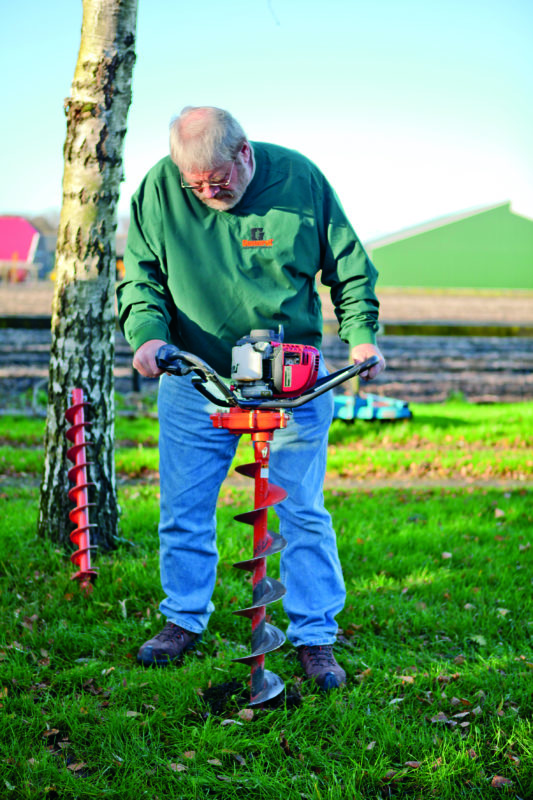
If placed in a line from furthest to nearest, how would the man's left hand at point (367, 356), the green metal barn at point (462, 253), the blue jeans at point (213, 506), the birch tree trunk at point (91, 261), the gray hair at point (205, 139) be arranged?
the green metal barn at point (462, 253) < the birch tree trunk at point (91, 261) < the blue jeans at point (213, 506) < the man's left hand at point (367, 356) < the gray hair at point (205, 139)

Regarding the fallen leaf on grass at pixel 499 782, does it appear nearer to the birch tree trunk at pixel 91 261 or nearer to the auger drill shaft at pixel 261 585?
the auger drill shaft at pixel 261 585

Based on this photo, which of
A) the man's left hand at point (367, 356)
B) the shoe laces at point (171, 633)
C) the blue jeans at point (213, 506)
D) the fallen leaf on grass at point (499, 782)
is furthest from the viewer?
the shoe laces at point (171, 633)

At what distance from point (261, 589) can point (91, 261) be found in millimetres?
2111

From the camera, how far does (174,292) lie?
2.72 metres

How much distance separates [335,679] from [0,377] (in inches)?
324

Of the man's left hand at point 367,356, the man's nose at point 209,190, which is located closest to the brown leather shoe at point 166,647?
the man's left hand at point 367,356

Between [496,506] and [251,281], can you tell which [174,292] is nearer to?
[251,281]

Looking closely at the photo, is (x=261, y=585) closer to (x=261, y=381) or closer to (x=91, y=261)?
(x=261, y=381)

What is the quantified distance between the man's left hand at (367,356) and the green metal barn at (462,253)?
101ft

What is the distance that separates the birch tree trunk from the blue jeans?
1176 mm

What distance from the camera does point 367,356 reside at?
2.61 metres

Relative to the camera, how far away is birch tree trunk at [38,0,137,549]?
3.80 meters

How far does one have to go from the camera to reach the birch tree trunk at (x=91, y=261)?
12.5 ft

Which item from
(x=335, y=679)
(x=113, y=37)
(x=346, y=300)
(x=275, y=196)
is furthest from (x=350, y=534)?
(x=113, y=37)
